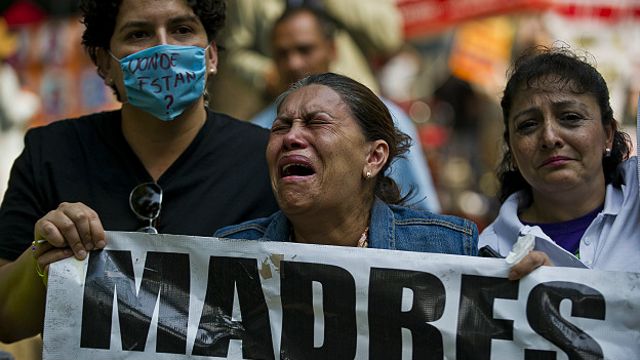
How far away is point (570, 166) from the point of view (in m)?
2.92

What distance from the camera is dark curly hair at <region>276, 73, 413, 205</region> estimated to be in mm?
2898

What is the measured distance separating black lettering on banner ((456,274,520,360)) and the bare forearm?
47.3 inches

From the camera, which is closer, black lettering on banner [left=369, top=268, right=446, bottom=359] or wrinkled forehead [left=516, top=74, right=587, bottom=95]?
black lettering on banner [left=369, top=268, right=446, bottom=359]

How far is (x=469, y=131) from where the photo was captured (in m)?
13.6

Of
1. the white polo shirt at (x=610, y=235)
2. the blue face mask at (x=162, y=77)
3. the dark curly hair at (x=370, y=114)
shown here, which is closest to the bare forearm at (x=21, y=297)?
the blue face mask at (x=162, y=77)

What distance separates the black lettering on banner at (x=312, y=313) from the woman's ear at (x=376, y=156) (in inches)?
15.6

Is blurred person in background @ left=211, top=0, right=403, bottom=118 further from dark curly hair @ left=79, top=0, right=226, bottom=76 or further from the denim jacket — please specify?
the denim jacket

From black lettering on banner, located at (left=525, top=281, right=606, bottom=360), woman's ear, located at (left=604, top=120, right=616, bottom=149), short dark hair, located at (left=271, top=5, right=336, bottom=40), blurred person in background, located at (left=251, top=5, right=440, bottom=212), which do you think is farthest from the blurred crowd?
black lettering on banner, located at (left=525, top=281, right=606, bottom=360)

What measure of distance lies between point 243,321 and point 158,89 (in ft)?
2.80

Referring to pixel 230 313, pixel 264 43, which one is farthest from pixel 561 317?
pixel 264 43

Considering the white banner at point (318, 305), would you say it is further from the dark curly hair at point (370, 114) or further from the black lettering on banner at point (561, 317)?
the dark curly hair at point (370, 114)

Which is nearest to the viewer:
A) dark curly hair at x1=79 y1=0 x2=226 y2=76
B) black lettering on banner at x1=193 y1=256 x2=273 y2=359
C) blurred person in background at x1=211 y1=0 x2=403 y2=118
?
black lettering on banner at x1=193 y1=256 x2=273 y2=359

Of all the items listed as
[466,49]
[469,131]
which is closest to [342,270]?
[466,49]

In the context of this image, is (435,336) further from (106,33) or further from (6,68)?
(6,68)
